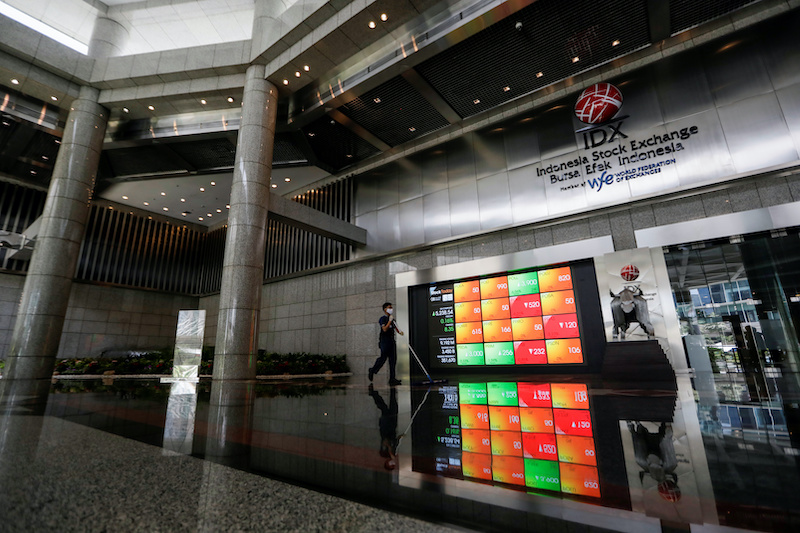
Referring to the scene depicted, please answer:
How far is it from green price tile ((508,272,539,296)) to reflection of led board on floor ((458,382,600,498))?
286 inches

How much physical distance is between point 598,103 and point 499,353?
24.4 ft

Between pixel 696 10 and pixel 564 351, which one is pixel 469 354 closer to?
pixel 564 351

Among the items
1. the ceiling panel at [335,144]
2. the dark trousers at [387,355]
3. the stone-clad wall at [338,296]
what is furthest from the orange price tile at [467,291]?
the ceiling panel at [335,144]

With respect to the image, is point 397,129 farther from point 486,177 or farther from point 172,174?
point 172,174

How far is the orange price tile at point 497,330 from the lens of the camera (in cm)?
1089

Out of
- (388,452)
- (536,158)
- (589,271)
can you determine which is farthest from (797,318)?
(388,452)

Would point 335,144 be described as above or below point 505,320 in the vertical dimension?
above

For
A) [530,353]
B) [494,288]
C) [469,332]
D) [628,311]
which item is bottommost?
[530,353]

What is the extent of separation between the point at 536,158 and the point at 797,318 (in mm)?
6913

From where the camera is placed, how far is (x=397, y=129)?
12.5 m

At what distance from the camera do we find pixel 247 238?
30.7ft

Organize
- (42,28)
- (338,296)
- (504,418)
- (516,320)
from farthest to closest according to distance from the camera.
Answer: (338,296), (42,28), (516,320), (504,418)

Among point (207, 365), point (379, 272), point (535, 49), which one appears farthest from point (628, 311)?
point (207, 365)

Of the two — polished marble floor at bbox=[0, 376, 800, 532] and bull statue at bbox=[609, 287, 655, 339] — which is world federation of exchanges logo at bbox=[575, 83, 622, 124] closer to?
bull statue at bbox=[609, 287, 655, 339]
